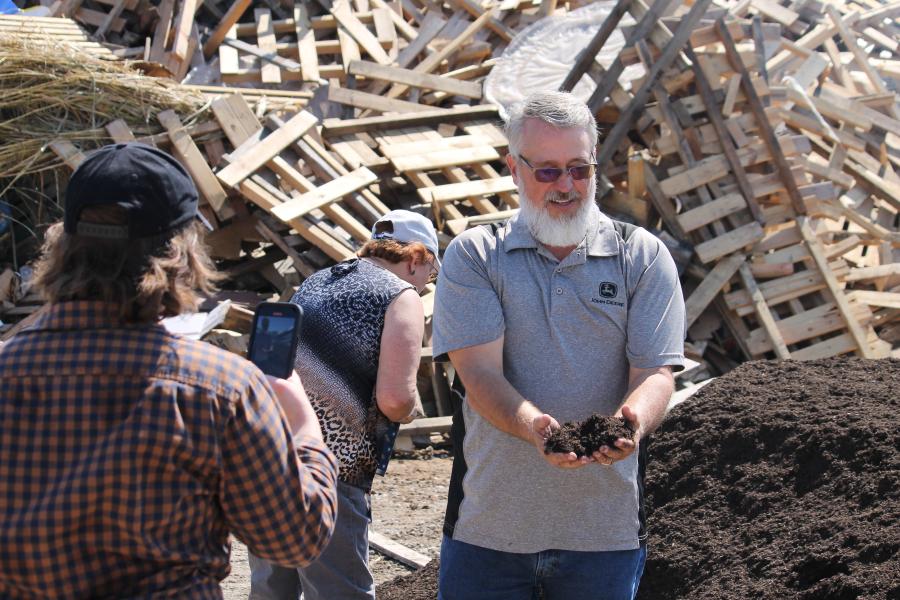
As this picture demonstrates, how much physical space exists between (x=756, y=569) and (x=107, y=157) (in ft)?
10.8

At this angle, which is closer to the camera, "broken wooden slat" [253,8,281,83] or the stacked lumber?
the stacked lumber

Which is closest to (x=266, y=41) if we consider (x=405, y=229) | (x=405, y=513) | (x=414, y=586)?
(x=405, y=513)

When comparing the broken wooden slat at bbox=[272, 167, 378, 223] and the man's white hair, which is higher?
the man's white hair

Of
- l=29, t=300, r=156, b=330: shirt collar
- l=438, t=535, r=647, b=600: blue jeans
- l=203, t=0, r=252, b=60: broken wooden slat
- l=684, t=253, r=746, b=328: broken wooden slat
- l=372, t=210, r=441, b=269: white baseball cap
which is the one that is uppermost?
l=29, t=300, r=156, b=330: shirt collar

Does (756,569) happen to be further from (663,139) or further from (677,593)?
(663,139)

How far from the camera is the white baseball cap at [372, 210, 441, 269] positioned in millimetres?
4109

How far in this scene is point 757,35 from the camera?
10.3 meters

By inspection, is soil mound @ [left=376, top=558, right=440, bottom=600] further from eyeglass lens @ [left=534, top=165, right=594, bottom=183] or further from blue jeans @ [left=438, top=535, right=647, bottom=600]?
eyeglass lens @ [left=534, top=165, right=594, bottom=183]

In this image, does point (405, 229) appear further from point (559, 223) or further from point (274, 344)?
point (274, 344)

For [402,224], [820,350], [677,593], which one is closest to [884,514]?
[677,593]

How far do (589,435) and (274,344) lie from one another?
0.97 metres

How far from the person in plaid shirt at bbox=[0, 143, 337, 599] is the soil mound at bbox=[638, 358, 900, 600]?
268 centimetres

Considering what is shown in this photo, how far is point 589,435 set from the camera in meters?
2.93

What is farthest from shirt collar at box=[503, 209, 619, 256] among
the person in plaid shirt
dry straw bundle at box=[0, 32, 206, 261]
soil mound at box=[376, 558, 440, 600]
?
dry straw bundle at box=[0, 32, 206, 261]
